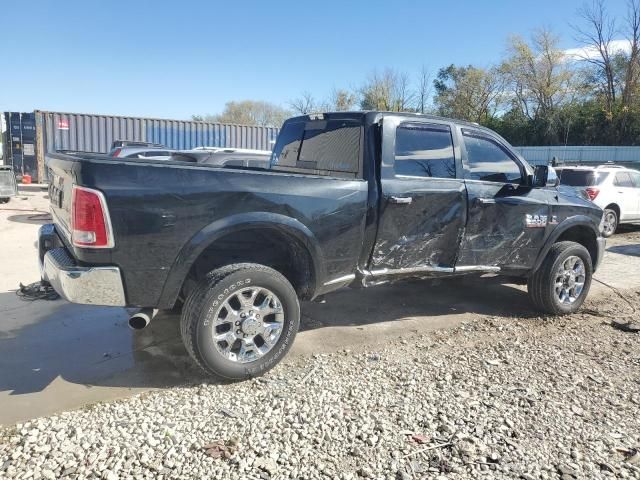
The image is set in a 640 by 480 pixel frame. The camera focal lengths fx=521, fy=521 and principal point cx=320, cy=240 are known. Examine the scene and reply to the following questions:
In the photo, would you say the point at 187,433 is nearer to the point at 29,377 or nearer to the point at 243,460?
the point at 243,460

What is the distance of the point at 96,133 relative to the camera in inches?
830

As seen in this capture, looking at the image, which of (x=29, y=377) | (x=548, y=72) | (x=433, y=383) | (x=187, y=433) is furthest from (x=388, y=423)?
(x=548, y=72)

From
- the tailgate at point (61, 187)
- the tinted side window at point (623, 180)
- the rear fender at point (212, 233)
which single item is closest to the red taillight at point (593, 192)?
the tinted side window at point (623, 180)

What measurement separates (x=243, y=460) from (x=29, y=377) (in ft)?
6.36

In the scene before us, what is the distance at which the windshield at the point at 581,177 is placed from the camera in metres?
11.9

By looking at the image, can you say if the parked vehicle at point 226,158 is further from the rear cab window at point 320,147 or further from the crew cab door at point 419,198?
the crew cab door at point 419,198

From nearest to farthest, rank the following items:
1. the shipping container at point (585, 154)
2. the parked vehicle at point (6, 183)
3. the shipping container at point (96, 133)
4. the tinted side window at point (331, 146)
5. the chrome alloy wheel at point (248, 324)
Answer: the chrome alloy wheel at point (248, 324), the tinted side window at point (331, 146), the parked vehicle at point (6, 183), the shipping container at point (96, 133), the shipping container at point (585, 154)

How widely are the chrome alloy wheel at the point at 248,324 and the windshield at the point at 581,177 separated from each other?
33.3 ft

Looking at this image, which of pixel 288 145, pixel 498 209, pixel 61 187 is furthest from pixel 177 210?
pixel 498 209

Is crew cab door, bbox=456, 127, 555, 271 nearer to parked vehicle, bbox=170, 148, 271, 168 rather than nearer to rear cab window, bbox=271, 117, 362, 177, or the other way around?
rear cab window, bbox=271, 117, 362, 177

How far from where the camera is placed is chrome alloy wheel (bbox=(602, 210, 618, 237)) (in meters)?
12.1

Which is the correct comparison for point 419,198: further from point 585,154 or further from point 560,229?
point 585,154

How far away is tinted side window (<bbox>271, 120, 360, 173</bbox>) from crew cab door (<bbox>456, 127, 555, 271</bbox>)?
1126 mm

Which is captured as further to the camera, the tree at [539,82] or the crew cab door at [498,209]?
the tree at [539,82]
